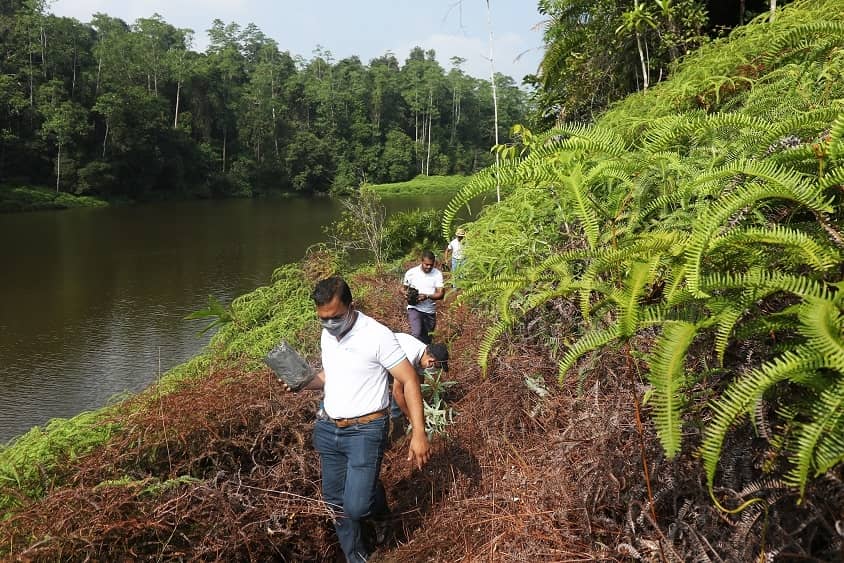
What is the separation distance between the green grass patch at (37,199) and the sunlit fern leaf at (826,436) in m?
40.6

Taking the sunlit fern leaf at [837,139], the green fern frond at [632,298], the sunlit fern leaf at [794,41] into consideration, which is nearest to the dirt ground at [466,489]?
the green fern frond at [632,298]

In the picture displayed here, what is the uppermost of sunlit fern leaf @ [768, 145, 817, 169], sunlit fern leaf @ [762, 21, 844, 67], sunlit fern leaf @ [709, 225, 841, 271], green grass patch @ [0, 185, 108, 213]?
green grass patch @ [0, 185, 108, 213]

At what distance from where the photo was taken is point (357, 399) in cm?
311

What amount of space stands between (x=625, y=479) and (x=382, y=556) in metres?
1.61

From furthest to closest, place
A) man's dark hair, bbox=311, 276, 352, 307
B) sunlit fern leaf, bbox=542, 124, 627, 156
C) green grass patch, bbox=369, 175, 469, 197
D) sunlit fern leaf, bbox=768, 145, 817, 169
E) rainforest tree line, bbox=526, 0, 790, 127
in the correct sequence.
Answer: green grass patch, bbox=369, 175, 469, 197, rainforest tree line, bbox=526, 0, 790, 127, man's dark hair, bbox=311, 276, 352, 307, sunlit fern leaf, bbox=542, 124, 627, 156, sunlit fern leaf, bbox=768, 145, 817, 169

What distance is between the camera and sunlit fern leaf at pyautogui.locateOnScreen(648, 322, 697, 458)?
1798 mm

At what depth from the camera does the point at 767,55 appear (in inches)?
200

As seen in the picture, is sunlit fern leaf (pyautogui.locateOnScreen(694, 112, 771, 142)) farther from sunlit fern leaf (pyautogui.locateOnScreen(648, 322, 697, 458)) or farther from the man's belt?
the man's belt

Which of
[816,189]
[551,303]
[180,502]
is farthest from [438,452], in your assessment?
[816,189]

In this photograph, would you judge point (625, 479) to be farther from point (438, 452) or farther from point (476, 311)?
point (476, 311)

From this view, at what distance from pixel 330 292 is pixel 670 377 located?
1.80m

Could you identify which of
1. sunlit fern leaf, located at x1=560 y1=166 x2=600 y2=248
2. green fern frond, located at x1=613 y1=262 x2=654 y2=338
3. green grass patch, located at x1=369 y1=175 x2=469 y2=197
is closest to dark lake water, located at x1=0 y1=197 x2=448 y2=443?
sunlit fern leaf, located at x1=560 y1=166 x2=600 y2=248

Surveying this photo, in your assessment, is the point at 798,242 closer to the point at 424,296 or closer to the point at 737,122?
the point at 737,122

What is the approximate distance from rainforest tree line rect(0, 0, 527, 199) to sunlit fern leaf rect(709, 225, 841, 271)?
45.2 metres
